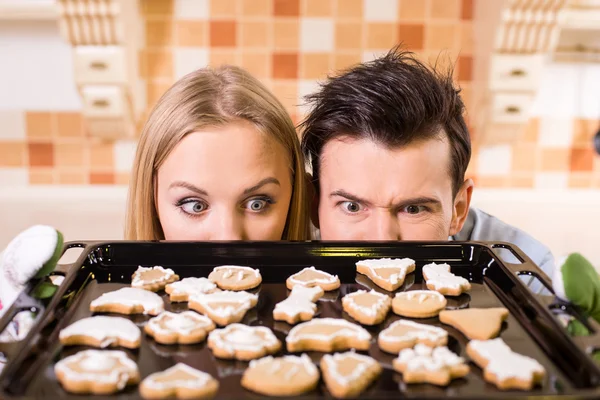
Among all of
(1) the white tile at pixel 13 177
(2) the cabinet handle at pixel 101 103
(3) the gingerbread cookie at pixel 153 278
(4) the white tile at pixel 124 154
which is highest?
(2) the cabinet handle at pixel 101 103

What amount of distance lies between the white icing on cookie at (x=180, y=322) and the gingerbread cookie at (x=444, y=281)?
0.28 meters

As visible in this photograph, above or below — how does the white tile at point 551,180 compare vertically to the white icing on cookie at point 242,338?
below

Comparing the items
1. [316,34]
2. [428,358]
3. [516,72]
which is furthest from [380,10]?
[428,358]

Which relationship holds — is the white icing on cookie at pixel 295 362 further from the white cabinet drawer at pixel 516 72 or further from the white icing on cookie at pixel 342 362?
the white cabinet drawer at pixel 516 72

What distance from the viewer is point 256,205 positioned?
42.8 inches

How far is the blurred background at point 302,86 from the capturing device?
1.85 meters

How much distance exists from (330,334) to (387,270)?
0.18 meters

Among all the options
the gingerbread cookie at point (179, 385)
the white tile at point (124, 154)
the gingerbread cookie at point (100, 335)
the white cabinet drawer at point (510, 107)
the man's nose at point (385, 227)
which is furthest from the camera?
the white tile at point (124, 154)

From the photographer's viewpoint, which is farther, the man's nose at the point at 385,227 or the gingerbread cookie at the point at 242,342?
the man's nose at the point at 385,227

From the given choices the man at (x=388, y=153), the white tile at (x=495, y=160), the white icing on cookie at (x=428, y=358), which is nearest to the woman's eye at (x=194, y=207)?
the man at (x=388, y=153)

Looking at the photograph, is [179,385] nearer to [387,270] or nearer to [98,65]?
[387,270]

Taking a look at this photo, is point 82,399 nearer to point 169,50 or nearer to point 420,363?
point 420,363

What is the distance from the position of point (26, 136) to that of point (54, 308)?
4.73 feet

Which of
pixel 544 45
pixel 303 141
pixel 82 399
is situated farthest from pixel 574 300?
pixel 544 45
